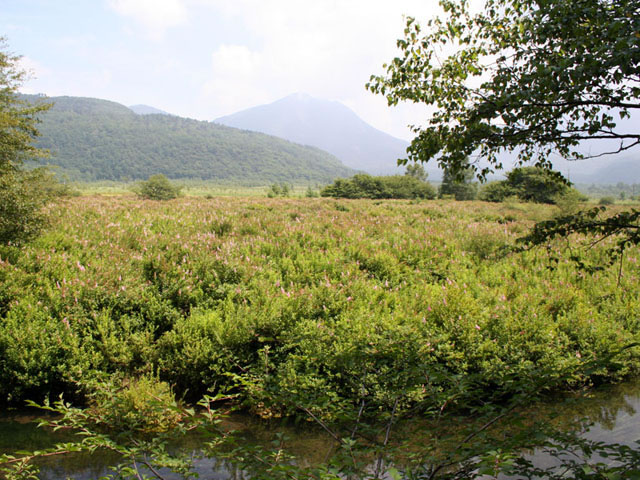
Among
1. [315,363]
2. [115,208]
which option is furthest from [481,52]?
[115,208]

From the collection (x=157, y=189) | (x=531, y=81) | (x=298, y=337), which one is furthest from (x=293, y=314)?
(x=157, y=189)

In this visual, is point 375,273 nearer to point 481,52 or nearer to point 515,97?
point 481,52

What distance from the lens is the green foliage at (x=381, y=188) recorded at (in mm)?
37375

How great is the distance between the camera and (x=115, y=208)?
14.3 metres

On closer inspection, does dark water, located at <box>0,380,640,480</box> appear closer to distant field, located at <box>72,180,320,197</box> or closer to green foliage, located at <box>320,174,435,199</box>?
green foliage, located at <box>320,174,435,199</box>

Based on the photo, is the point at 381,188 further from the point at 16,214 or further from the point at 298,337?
the point at 298,337

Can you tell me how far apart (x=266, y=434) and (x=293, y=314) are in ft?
6.72

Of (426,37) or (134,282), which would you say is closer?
(426,37)

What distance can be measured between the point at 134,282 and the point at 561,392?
24.1 ft

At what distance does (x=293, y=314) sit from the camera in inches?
248

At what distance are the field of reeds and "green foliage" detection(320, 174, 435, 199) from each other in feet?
87.9

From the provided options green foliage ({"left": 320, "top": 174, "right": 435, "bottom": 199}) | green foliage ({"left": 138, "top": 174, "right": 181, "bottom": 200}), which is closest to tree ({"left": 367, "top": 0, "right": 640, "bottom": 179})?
green foliage ({"left": 138, "top": 174, "right": 181, "bottom": 200})

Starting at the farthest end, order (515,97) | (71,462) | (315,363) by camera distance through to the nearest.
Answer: (315,363) → (71,462) → (515,97)

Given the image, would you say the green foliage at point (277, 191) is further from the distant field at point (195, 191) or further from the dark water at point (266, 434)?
the dark water at point (266, 434)
